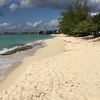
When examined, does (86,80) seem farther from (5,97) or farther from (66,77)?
(5,97)

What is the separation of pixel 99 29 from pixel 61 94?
157 ft

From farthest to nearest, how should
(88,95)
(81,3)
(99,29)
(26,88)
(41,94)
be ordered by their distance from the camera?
(81,3) < (99,29) < (26,88) < (41,94) < (88,95)

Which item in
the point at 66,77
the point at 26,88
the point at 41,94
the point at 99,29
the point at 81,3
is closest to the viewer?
the point at 41,94

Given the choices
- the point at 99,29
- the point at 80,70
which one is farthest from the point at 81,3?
the point at 80,70

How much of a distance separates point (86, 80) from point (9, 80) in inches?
176

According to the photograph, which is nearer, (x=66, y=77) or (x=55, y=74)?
(x=66, y=77)

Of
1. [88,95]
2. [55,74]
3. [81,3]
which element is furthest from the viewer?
[81,3]

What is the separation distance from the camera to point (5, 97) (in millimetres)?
9883

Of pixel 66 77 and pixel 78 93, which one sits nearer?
pixel 78 93

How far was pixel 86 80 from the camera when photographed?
35.8 feet

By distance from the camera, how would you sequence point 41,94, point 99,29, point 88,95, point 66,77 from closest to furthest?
point 88,95 < point 41,94 < point 66,77 < point 99,29

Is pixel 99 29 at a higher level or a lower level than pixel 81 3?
lower

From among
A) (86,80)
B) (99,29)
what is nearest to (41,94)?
(86,80)

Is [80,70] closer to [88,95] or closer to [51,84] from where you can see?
[51,84]
